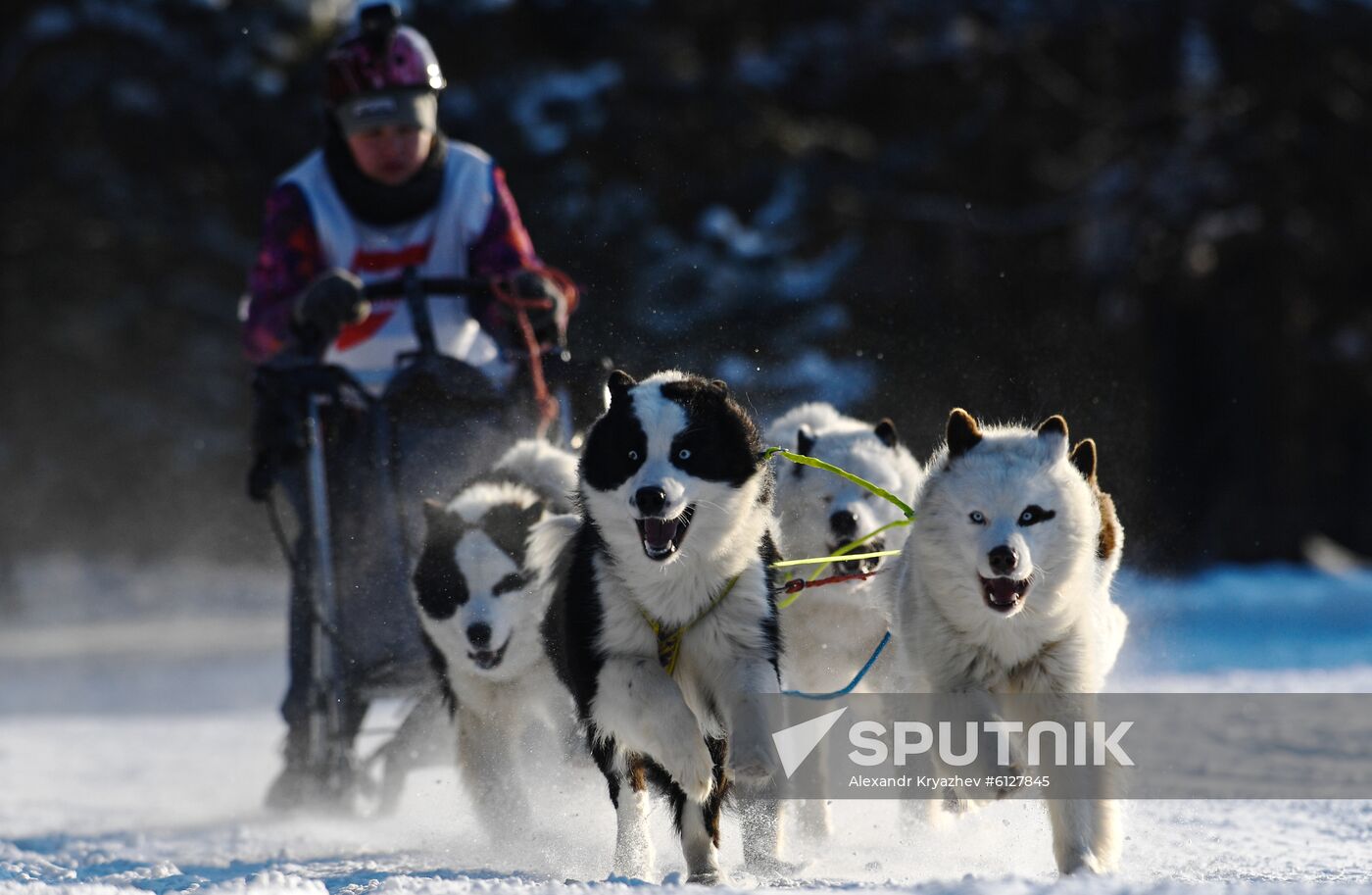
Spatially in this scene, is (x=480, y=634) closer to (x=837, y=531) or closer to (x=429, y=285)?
(x=837, y=531)

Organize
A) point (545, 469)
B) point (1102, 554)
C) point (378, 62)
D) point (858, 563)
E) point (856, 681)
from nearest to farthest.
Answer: point (1102, 554) < point (856, 681) < point (858, 563) < point (545, 469) < point (378, 62)

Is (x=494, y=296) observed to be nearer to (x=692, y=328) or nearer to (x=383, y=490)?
(x=383, y=490)

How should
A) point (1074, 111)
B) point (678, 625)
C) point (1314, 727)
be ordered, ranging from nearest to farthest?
point (678, 625) < point (1314, 727) < point (1074, 111)

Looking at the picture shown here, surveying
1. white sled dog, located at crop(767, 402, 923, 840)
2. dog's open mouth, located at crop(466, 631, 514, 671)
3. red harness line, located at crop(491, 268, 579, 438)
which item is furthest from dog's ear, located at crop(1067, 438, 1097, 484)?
red harness line, located at crop(491, 268, 579, 438)

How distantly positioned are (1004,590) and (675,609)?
758mm

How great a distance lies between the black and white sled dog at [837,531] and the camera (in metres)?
4.58

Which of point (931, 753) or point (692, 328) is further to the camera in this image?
point (692, 328)

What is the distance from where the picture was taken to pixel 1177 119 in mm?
15781

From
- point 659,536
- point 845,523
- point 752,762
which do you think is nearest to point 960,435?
point 659,536

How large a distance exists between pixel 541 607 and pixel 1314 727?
3473mm

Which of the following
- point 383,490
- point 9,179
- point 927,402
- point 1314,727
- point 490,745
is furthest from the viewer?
point 9,179

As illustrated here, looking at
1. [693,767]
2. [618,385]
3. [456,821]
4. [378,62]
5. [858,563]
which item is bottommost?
[456,821]

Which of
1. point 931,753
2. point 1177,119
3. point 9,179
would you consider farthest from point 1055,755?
point 9,179

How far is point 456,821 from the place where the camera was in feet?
16.7
